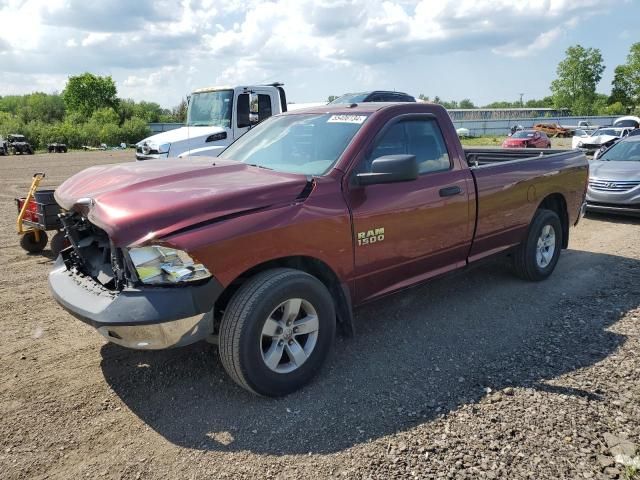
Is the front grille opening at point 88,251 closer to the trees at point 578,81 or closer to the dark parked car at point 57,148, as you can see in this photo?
the dark parked car at point 57,148

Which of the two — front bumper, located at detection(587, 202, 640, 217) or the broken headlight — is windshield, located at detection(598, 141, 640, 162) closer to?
front bumper, located at detection(587, 202, 640, 217)

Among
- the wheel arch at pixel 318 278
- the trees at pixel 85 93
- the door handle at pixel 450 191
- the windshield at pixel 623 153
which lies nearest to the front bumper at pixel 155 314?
the wheel arch at pixel 318 278

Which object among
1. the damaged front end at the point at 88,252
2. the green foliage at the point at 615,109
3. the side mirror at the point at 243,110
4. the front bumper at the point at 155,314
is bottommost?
the front bumper at the point at 155,314

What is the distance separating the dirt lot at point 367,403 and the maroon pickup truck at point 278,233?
0.38 m

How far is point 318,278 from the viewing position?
3654 mm

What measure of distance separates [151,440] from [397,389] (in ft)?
5.21

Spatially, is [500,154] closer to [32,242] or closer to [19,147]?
[32,242]

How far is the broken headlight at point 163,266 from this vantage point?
2844mm

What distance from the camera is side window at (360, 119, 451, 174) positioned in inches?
156

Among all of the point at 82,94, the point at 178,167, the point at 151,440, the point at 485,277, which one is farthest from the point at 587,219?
the point at 82,94

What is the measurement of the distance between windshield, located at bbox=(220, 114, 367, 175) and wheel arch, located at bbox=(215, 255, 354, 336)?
666mm

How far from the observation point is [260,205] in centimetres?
316

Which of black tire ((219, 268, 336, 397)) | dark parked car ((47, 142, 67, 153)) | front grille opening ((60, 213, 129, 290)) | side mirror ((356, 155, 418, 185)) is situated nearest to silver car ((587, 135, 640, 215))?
side mirror ((356, 155, 418, 185))

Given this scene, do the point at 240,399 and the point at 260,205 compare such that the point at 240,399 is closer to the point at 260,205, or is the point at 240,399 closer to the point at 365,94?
the point at 260,205
